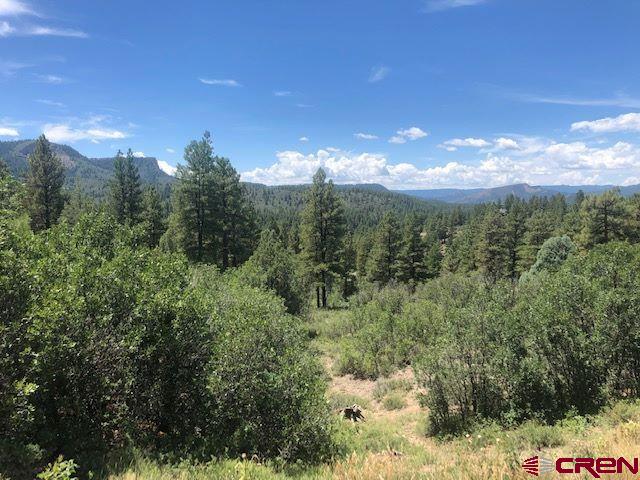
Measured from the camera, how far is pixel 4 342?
5.00 metres

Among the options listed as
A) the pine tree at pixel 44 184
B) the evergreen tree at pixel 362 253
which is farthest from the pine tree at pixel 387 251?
the pine tree at pixel 44 184

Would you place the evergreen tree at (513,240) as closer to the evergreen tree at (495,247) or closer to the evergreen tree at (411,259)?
the evergreen tree at (495,247)

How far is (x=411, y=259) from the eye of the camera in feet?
159

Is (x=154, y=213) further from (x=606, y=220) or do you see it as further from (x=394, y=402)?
(x=606, y=220)

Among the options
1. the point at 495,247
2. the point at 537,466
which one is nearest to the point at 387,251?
the point at 495,247

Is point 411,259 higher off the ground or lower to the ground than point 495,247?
lower

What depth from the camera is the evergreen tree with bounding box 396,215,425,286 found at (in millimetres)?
47500

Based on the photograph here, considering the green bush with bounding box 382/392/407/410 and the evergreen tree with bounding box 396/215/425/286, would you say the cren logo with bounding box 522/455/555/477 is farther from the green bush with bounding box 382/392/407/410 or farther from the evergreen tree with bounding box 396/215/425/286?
the evergreen tree with bounding box 396/215/425/286

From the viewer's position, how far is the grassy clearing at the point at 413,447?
5.55m

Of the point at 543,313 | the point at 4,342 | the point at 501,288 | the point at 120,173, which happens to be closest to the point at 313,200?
the point at 120,173

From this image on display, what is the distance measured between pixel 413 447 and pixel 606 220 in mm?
39879

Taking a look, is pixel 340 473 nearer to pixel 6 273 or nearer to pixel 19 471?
A: pixel 19 471

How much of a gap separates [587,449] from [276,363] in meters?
5.58

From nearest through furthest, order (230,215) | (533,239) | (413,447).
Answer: (413,447) → (230,215) → (533,239)
